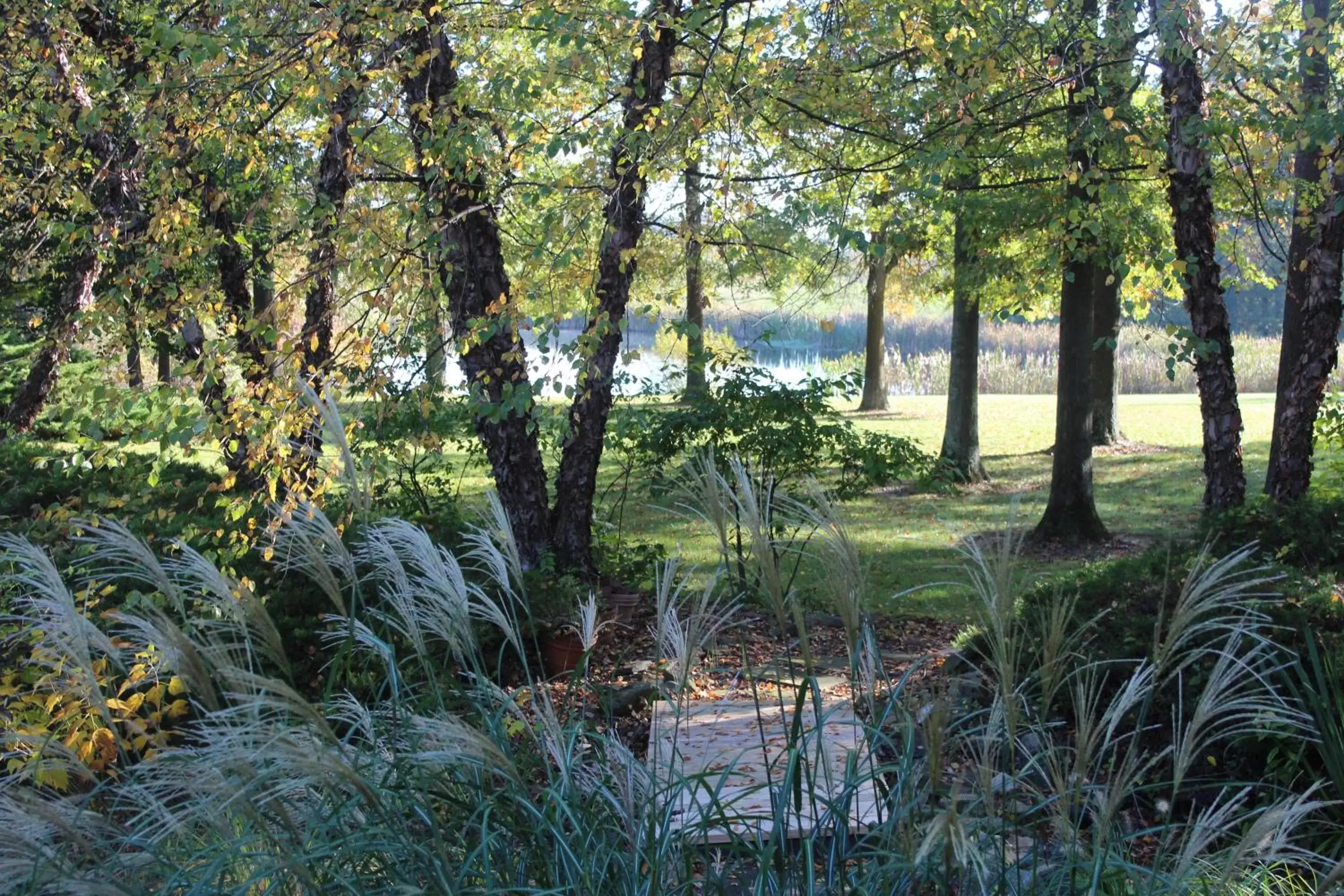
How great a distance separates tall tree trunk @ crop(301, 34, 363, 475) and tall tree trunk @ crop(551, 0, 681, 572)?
1.16 m

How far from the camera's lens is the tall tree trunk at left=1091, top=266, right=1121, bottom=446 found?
51.4ft

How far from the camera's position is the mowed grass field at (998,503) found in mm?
10469

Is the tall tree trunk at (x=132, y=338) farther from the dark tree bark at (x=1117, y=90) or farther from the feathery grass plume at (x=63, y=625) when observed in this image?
the dark tree bark at (x=1117, y=90)

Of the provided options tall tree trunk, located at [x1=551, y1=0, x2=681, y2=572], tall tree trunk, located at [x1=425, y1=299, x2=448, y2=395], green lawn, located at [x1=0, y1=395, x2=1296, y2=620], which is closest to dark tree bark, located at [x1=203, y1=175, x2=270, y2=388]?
green lawn, located at [x1=0, y1=395, x2=1296, y2=620]

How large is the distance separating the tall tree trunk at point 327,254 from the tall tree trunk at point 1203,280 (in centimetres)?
416

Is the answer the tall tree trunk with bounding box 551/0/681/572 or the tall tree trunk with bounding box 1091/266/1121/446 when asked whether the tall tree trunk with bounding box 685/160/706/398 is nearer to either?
the tall tree trunk with bounding box 551/0/681/572

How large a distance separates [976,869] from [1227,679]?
589mm

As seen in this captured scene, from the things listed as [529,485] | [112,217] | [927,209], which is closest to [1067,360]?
[927,209]

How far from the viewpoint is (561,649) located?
635 cm

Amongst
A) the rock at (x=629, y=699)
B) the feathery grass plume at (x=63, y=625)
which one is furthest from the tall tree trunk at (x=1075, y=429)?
the feathery grass plume at (x=63, y=625)

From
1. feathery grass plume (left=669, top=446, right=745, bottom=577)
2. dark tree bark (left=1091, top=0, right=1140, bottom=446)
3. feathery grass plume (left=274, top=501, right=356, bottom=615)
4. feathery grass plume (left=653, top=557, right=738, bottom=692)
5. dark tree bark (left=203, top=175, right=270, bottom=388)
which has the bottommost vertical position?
feathery grass plume (left=653, top=557, right=738, bottom=692)

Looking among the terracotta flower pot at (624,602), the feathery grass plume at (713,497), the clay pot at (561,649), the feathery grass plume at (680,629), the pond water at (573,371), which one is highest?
the pond water at (573,371)

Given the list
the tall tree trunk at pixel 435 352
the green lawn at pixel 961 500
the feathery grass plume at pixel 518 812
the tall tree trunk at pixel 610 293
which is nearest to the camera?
the feathery grass plume at pixel 518 812

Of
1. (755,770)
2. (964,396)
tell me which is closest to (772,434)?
(755,770)
